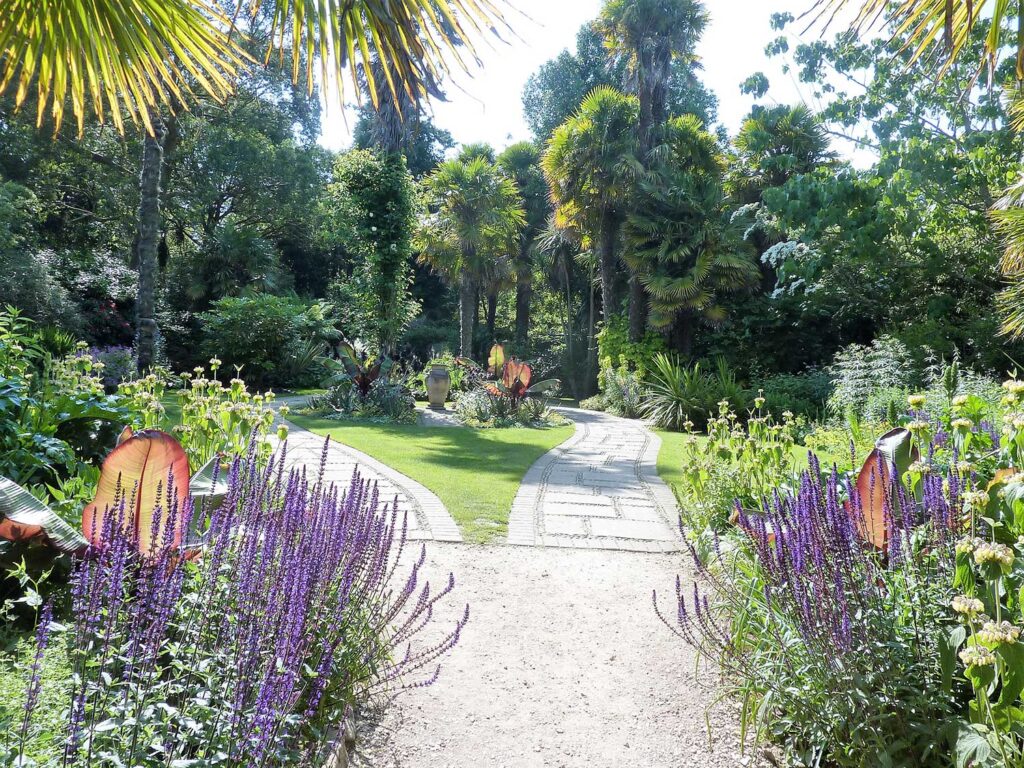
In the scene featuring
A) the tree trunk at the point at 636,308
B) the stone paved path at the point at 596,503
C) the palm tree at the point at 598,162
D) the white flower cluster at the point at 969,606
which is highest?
the palm tree at the point at 598,162

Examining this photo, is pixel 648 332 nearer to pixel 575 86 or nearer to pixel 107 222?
pixel 575 86

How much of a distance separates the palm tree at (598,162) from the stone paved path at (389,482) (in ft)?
36.1

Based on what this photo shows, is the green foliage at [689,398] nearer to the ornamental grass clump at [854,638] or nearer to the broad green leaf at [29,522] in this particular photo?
the ornamental grass clump at [854,638]

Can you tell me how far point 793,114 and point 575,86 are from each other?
12.7m

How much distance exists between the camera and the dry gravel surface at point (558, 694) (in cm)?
230

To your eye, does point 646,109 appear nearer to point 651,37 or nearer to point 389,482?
point 651,37

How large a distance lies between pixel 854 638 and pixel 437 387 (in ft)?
40.8

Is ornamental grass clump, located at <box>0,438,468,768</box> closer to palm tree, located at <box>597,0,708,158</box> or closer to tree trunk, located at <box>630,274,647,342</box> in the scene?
tree trunk, located at <box>630,274,647,342</box>

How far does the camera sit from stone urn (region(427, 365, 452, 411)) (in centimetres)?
1415

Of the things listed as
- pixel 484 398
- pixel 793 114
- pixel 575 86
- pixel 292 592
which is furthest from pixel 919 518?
pixel 575 86

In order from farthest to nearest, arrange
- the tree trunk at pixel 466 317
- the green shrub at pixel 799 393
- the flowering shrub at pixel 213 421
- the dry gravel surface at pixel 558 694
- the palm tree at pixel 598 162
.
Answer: the tree trunk at pixel 466 317, the palm tree at pixel 598 162, the green shrub at pixel 799 393, the flowering shrub at pixel 213 421, the dry gravel surface at pixel 558 694

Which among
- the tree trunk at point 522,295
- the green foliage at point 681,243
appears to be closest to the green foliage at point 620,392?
the green foliage at point 681,243

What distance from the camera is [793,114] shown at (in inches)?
653

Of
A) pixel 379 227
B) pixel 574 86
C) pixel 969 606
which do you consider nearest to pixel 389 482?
pixel 969 606
